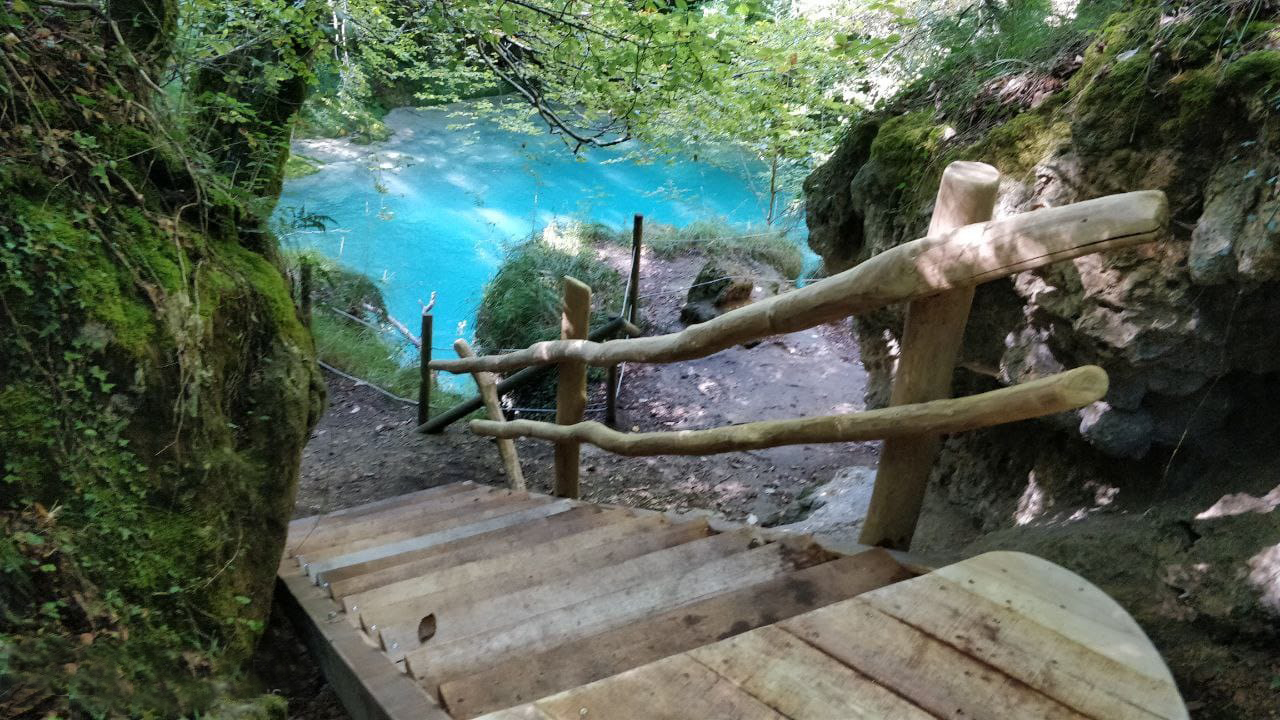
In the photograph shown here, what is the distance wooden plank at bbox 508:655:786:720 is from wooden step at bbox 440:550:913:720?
0.35 m

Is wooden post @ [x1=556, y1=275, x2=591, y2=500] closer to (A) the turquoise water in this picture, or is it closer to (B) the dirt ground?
(B) the dirt ground

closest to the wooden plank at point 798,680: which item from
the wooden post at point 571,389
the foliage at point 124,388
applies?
the foliage at point 124,388

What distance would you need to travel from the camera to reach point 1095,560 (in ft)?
6.69

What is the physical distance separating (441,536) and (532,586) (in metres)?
1.08

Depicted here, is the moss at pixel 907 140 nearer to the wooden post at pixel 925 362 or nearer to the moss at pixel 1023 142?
the moss at pixel 1023 142

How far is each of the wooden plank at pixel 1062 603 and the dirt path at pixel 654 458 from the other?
12.9 ft

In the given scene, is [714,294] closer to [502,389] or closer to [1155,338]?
[502,389]

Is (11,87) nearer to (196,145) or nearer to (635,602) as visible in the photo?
(196,145)

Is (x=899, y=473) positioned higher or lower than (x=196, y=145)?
lower

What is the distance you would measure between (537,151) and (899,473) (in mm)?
17587

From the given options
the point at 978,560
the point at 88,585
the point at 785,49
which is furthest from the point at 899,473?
the point at 785,49

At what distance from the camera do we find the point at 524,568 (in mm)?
2455

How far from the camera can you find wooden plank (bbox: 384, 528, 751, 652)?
2.00 metres


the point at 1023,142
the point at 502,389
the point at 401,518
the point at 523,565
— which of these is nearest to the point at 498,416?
the point at 502,389
